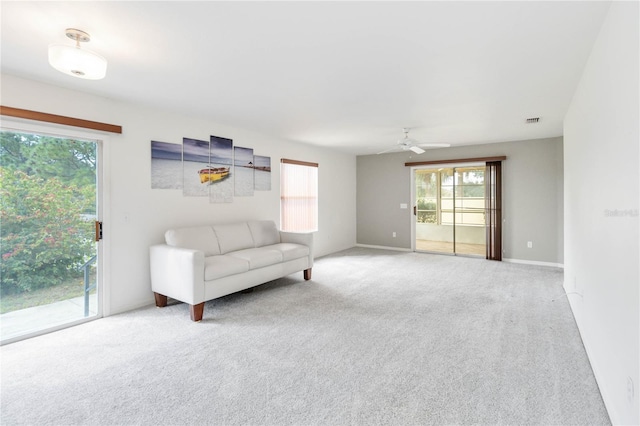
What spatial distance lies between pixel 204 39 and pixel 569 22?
2.36 m

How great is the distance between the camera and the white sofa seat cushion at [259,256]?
384cm

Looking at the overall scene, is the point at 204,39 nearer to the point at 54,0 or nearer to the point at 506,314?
the point at 54,0

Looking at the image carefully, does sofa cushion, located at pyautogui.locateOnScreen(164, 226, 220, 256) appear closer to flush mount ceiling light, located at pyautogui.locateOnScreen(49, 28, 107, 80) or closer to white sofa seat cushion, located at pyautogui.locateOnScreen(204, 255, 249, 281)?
white sofa seat cushion, located at pyautogui.locateOnScreen(204, 255, 249, 281)

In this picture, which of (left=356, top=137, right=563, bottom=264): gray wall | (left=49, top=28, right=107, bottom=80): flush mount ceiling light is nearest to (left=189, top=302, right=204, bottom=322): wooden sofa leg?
(left=49, top=28, right=107, bottom=80): flush mount ceiling light

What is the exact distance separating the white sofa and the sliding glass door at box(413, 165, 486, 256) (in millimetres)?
3719

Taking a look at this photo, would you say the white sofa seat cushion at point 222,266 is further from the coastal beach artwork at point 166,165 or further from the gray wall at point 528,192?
the gray wall at point 528,192

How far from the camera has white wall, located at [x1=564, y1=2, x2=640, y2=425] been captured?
1477mm

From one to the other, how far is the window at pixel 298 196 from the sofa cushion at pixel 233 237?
1.24 meters

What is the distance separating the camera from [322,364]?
237cm

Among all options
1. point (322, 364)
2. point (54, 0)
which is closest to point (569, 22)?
point (322, 364)

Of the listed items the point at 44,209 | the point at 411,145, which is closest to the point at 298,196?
the point at 411,145

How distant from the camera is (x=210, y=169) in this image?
14.6ft

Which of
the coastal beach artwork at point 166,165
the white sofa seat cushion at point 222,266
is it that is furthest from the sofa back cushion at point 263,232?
the coastal beach artwork at point 166,165

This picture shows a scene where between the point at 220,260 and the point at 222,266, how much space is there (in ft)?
0.71
